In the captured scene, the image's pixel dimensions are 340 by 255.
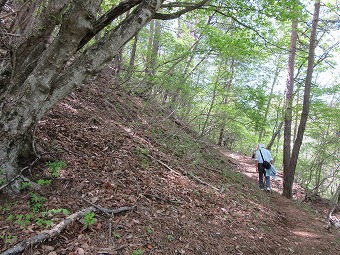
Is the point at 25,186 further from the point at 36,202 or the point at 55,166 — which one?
the point at 55,166

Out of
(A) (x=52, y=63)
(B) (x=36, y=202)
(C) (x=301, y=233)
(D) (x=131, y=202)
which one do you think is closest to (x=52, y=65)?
(A) (x=52, y=63)

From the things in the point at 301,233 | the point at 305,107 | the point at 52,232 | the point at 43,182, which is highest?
the point at 305,107

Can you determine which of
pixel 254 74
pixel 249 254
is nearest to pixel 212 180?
pixel 249 254

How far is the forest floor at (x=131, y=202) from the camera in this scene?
10.8 feet

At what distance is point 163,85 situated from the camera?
9617 mm

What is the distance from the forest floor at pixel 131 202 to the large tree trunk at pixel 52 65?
2.25 ft

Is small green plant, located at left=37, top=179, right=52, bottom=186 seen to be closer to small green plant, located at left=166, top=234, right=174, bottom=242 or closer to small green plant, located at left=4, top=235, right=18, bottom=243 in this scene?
small green plant, located at left=4, top=235, right=18, bottom=243

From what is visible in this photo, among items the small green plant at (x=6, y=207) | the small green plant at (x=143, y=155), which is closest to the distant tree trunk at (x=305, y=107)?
the small green plant at (x=143, y=155)

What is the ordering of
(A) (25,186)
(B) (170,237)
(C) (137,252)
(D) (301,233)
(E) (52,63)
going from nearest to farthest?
(C) (137,252) → (E) (52,63) → (A) (25,186) → (B) (170,237) → (D) (301,233)

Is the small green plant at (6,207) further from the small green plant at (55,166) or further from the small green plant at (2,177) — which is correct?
Result: the small green plant at (55,166)

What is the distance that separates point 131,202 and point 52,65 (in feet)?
7.97

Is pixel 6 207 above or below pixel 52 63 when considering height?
below

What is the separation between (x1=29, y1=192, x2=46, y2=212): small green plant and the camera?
3.41 meters

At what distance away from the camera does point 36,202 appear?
11.6 feet
